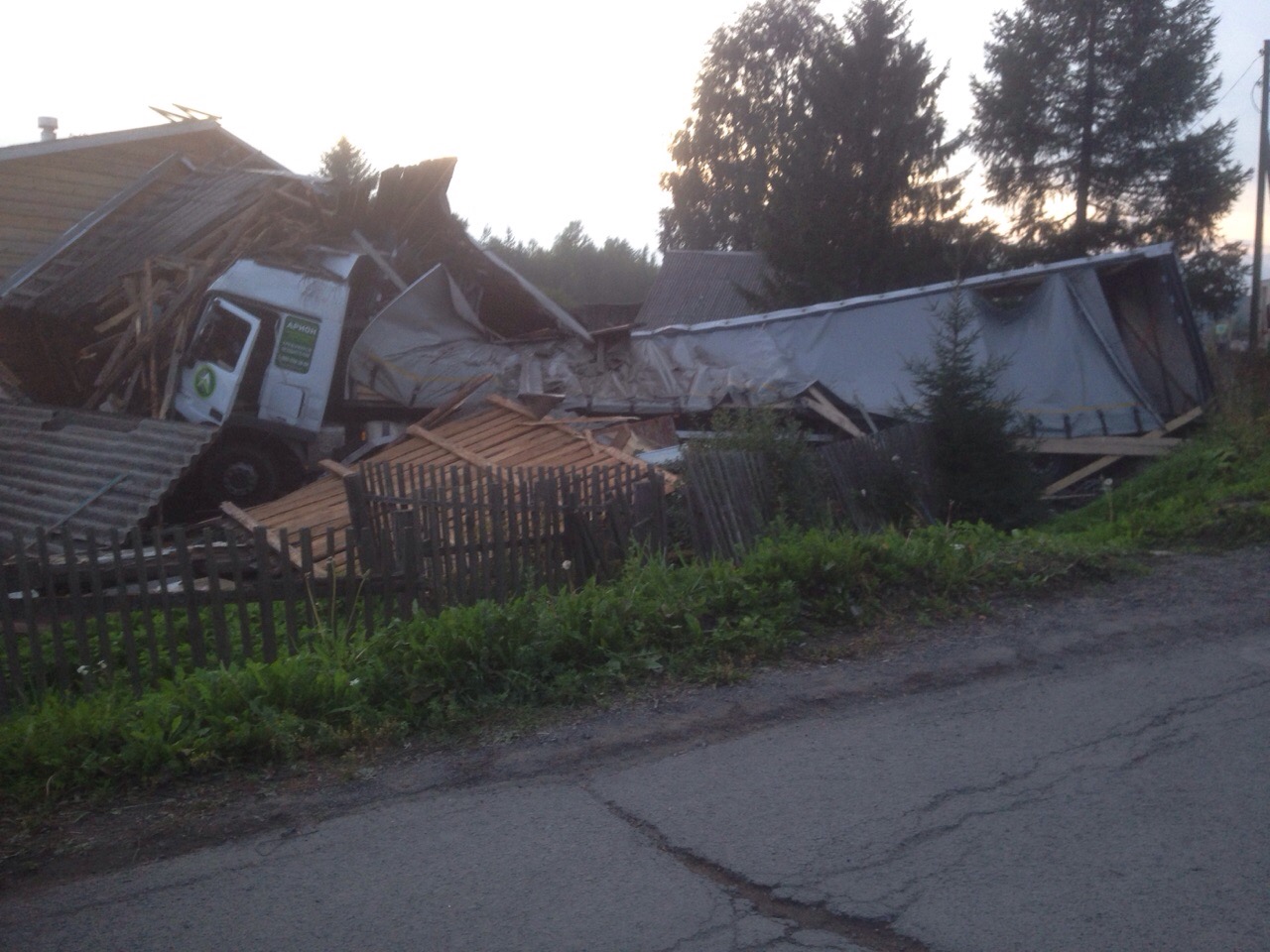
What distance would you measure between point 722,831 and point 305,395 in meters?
10.9

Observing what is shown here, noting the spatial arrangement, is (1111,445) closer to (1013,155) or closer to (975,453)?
(975,453)

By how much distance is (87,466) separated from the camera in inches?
432

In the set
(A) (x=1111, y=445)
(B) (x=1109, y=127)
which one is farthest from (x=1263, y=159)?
(A) (x=1111, y=445)

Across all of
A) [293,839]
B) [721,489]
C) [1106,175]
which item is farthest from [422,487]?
[1106,175]

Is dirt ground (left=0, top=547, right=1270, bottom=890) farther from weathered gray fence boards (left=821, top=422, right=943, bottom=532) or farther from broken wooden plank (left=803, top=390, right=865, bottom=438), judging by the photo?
broken wooden plank (left=803, top=390, right=865, bottom=438)

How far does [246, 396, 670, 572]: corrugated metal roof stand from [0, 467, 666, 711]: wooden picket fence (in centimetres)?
146

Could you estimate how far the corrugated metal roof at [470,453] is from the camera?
11.1 meters

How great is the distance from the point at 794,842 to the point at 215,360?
12.0m

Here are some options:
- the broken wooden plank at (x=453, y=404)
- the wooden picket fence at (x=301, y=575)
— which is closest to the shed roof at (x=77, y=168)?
the broken wooden plank at (x=453, y=404)

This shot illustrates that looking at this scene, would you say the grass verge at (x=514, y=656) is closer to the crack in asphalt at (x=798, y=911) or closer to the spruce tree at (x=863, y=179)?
the crack in asphalt at (x=798, y=911)

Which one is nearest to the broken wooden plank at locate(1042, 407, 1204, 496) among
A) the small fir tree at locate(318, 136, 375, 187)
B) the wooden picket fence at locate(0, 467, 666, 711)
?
the wooden picket fence at locate(0, 467, 666, 711)

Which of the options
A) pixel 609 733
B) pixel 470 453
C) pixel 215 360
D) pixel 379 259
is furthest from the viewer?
pixel 379 259

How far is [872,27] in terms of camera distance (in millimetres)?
25734

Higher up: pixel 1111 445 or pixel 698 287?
pixel 698 287
